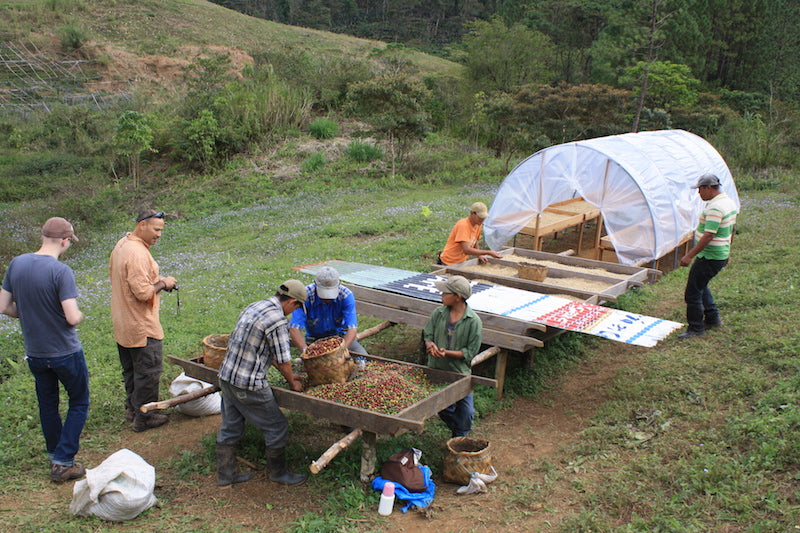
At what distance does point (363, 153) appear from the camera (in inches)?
883

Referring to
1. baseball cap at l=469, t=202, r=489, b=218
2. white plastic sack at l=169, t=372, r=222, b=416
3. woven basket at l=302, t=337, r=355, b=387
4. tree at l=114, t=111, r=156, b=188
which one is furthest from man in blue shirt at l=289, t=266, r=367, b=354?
tree at l=114, t=111, r=156, b=188

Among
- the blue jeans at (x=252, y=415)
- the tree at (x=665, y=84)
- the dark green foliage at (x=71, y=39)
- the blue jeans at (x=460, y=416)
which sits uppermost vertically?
the dark green foliage at (x=71, y=39)

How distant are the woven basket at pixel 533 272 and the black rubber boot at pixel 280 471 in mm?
4414

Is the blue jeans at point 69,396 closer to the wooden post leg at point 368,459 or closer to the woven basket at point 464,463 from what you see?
the wooden post leg at point 368,459

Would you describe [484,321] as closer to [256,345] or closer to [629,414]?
[629,414]

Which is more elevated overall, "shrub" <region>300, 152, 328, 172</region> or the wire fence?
the wire fence

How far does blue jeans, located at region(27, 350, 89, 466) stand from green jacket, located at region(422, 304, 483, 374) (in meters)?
2.84

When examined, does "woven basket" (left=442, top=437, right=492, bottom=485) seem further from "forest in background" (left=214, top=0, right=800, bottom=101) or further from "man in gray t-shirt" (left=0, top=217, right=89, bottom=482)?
"forest in background" (left=214, top=0, right=800, bottom=101)

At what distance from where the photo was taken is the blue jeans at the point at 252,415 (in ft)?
15.4

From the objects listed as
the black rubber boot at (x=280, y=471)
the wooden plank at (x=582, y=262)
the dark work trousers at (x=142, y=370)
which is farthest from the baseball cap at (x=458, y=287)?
the wooden plank at (x=582, y=262)

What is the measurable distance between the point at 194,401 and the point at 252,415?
147 centimetres

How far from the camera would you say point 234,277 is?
10406 millimetres

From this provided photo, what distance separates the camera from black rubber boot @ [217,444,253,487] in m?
4.82

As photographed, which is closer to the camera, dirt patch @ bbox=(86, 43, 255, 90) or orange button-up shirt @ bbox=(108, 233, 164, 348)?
orange button-up shirt @ bbox=(108, 233, 164, 348)
